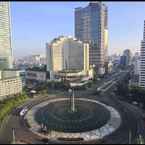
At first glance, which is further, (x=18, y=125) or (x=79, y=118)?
(x=79, y=118)

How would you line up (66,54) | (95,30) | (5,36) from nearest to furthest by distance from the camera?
(5,36) < (66,54) < (95,30)

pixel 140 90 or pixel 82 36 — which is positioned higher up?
pixel 82 36

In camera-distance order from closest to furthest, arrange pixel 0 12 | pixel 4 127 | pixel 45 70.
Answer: pixel 4 127
pixel 0 12
pixel 45 70

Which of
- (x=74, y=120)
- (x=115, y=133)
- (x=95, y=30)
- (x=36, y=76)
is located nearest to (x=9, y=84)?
(x=74, y=120)

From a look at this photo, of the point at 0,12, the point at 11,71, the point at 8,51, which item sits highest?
the point at 0,12

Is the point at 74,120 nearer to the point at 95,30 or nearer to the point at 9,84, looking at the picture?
the point at 9,84

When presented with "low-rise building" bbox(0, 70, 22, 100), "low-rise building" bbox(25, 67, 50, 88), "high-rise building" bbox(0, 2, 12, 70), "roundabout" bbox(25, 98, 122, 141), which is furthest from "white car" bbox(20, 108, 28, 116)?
"high-rise building" bbox(0, 2, 12, 70)

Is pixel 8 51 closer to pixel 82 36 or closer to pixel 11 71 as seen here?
pixel 11 71

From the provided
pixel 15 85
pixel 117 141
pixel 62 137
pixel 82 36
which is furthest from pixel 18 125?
pixel 82 36

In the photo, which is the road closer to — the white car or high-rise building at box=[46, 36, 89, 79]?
the white car
